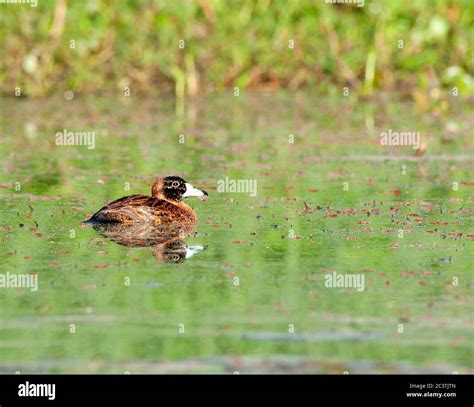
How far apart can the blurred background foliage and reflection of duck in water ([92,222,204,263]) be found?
12.6 metres

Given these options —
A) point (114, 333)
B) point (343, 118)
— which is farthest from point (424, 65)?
point (114, 333)

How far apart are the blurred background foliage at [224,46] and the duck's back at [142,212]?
40.2 ft

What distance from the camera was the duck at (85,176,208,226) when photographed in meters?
12.0

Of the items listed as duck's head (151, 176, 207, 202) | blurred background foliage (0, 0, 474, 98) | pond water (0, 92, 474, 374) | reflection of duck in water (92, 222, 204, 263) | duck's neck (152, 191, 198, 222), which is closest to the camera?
pond water (0, 92, 474, 374)

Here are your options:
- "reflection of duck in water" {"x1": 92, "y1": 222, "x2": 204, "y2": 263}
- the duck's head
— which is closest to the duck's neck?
the duck's head

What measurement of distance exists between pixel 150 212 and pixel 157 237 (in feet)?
1.69

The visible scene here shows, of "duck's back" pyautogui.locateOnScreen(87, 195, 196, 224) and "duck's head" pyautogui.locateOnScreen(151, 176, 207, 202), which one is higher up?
"duck's head" pyautogui.locateOnScreen(151, 176, 207, 202)

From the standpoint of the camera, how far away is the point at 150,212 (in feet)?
39.9

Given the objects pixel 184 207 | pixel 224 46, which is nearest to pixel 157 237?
pixel 184 207

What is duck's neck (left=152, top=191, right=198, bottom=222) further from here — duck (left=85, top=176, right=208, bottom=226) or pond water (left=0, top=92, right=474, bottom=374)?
pond water (left=0, top=92, right=474, bottom=374)

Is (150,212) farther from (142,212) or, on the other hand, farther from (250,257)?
(250,257)

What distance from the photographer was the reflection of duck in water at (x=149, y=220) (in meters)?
11.6
